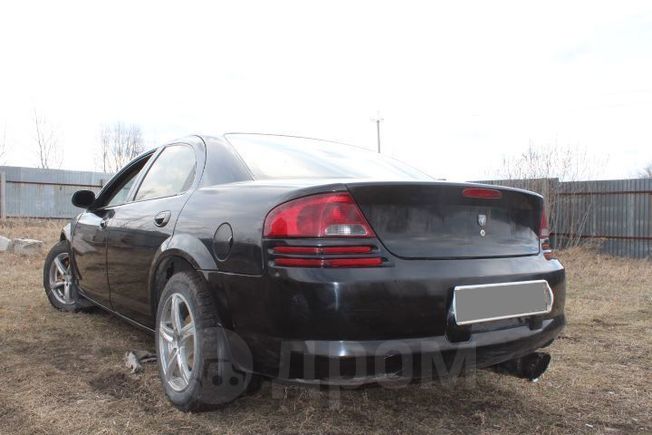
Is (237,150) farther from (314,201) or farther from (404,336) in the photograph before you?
(404,336)

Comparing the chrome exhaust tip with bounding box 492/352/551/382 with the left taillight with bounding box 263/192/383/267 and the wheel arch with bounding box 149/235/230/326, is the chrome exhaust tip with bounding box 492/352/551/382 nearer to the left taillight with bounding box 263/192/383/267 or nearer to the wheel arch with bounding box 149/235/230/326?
the left taillight with bounding box 263/192/383/267

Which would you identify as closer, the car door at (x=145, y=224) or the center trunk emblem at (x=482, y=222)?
the center trunk emblem at (x=482, y=222)

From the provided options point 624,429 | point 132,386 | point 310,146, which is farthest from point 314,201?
point 624,429

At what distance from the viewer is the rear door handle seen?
276 centimetres

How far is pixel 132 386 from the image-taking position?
2787 mm

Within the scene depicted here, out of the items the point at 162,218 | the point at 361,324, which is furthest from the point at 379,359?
the point at 162,218

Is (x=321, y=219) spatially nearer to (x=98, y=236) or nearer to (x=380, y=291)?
(x=380, y=291)

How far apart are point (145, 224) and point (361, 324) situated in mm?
1641

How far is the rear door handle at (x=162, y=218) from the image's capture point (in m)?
2.76

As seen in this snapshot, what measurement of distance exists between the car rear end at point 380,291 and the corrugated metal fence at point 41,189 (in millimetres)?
16418

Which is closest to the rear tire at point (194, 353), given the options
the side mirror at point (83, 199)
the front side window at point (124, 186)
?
the front side window at point (124, 186)

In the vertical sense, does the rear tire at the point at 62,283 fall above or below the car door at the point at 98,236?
below

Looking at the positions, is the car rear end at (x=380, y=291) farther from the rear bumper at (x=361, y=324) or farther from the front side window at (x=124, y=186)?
the front side window at (x=124, y=186)

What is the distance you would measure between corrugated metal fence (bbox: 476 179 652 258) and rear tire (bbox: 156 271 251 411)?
1084 centimetres
